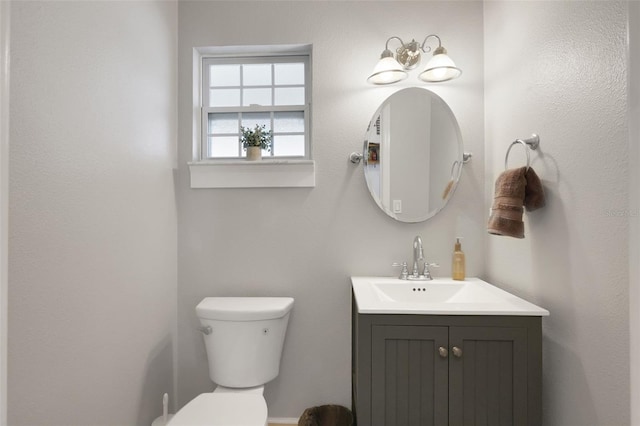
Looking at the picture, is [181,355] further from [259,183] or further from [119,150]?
[119,150]

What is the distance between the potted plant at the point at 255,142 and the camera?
5.92 feet

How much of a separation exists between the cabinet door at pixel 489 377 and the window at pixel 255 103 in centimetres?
125

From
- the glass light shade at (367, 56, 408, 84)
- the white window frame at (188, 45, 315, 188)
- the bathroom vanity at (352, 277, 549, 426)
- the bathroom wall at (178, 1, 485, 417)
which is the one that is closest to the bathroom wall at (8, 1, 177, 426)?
the white window frame at (188, 45, 315, 188)

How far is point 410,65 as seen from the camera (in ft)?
5.51

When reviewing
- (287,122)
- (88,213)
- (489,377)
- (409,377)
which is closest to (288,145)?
(287,122)

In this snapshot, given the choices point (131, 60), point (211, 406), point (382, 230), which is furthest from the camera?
point (382, 230)

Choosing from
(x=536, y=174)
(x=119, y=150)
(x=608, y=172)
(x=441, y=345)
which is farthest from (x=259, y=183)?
(x=608, y=172)

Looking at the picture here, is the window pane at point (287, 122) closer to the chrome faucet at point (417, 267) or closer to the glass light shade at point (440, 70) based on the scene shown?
the glass light shade at point (440, 70)

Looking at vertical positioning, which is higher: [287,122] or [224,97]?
[224,97]

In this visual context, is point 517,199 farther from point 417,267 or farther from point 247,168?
point 247,168

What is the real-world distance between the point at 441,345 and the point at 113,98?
1537 millimetres

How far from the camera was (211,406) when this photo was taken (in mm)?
1282

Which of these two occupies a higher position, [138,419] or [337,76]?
[337,76]

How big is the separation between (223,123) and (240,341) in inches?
48.1
